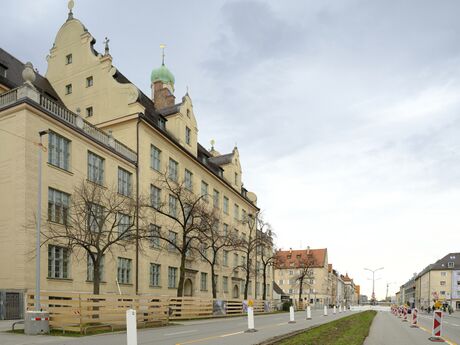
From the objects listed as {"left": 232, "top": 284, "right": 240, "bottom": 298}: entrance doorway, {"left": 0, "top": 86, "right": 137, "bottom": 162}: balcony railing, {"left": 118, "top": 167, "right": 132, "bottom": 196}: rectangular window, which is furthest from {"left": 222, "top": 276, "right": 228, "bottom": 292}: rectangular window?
{"left": 0, "top": 86, "right": 137, "bottom": 162}: balcony railing

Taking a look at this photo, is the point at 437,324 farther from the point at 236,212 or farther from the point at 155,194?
the point at 236,212

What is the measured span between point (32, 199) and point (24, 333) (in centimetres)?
956

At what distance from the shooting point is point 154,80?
2359 inches

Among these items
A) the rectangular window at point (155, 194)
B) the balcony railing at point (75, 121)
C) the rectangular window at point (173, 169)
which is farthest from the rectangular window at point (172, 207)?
the balcony railing at point (75, 121)

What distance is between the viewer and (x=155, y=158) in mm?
37781

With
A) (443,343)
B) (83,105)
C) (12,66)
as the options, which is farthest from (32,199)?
(443,343)

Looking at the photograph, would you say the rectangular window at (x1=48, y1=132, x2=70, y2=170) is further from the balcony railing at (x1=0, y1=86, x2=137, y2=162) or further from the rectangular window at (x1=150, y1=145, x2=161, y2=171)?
the rectangular window at (x1=150, y1=145, x2=161, y2=171)

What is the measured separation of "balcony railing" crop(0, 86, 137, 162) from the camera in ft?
84.9

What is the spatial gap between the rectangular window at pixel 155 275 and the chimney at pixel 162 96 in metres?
22.6

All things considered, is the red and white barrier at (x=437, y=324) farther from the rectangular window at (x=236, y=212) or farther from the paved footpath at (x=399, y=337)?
the rectangular window at (x=236, y=212)

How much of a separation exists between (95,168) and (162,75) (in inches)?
1282

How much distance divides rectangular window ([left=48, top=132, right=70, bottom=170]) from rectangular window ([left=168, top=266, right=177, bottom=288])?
1556cm

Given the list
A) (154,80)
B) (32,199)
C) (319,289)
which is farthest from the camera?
(319,289)

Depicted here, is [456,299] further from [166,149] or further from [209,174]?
[166,149]
